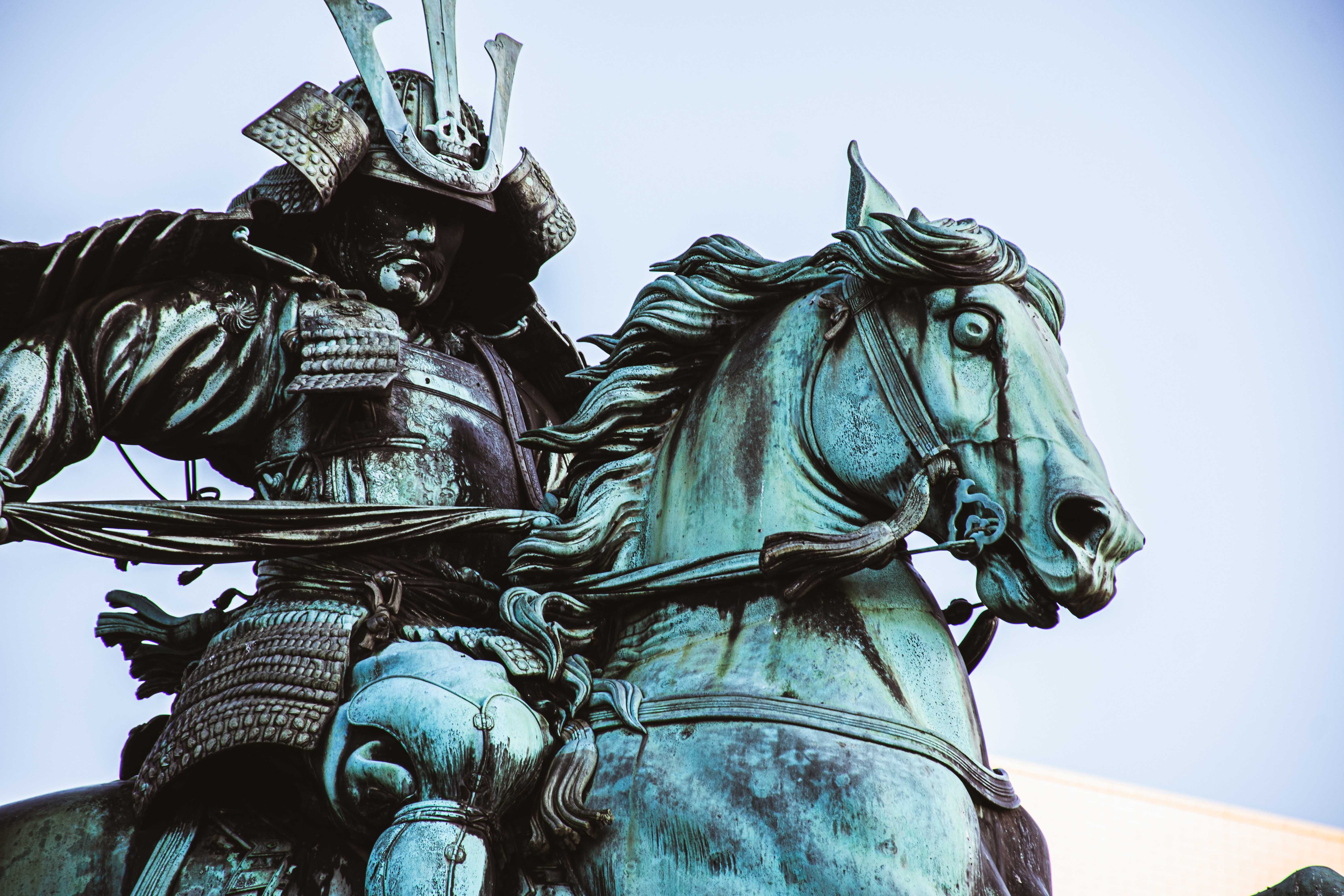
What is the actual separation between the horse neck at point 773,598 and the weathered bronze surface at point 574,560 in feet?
0.03

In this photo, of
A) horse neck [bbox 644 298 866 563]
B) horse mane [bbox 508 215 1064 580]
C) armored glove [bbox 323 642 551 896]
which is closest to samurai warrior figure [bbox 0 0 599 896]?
armored glove [bbox 323 642 551 896]

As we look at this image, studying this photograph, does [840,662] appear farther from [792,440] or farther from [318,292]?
[318,292]

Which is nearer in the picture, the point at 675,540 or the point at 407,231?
the point at 675,540

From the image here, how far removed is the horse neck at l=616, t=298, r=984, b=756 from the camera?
3898 mm

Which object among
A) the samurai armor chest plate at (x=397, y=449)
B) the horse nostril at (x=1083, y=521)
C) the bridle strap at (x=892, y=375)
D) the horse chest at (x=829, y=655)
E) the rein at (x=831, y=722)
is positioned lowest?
the rein at (x=831, y=722)

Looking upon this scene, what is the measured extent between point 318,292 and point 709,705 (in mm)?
2183

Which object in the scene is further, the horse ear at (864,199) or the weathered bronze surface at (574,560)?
the horse ear at (864,199)

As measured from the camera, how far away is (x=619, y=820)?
150 inches

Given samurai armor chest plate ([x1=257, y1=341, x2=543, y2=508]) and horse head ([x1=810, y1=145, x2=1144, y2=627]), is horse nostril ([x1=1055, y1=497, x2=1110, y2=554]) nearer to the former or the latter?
horse head ([x1=810, y1=145, x2=1144, y2=627])

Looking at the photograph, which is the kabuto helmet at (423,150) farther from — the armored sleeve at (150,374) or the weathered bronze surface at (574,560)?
the armored sleeve at (150,374)

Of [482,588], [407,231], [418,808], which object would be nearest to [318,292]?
[407,231]

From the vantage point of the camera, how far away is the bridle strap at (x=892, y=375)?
4023 millimetres

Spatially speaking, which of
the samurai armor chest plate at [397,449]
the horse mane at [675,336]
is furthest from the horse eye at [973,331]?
the samurai armor chest plate at [397,449]

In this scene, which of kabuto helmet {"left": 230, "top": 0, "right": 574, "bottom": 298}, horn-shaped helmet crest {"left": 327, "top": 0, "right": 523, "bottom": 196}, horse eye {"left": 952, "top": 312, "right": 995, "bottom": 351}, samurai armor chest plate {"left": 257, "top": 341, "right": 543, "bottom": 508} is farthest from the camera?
horn-shaped helmet crest {"left": 327, "top": 0, "right": 523, "bottom": 196}
